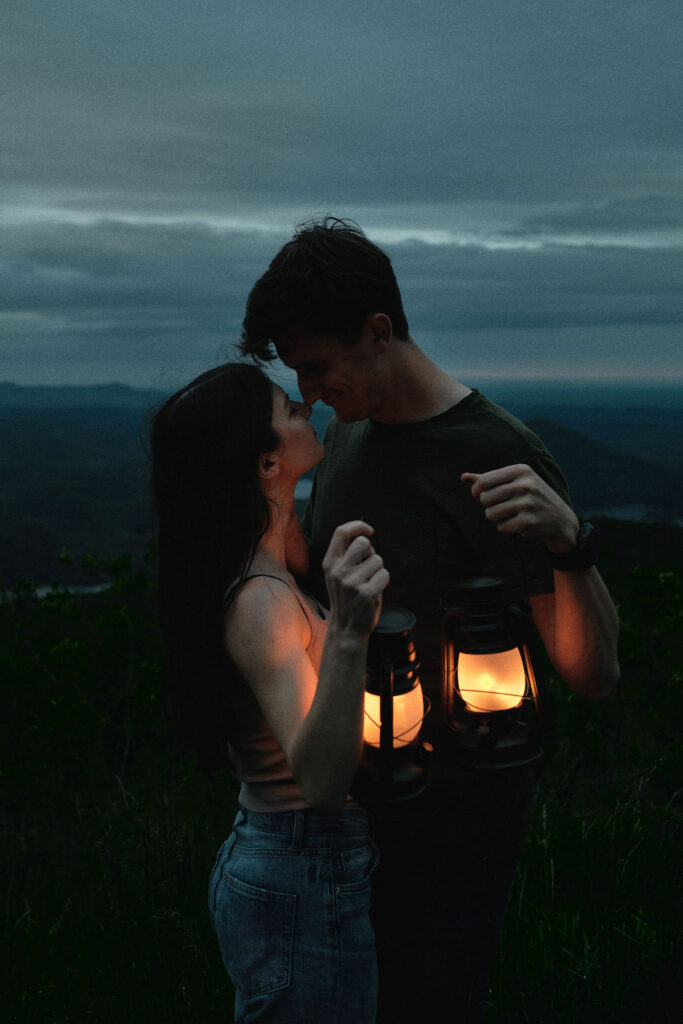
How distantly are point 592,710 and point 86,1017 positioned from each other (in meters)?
3.37

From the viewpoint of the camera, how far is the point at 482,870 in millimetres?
2098

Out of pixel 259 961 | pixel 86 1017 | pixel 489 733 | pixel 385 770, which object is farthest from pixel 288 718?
pixel 86 1017

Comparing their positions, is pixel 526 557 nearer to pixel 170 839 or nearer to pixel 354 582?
pixel 354 582

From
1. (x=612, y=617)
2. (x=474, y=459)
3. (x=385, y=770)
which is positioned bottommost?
(x=385, y=770)

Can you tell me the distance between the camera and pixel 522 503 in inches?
65.3

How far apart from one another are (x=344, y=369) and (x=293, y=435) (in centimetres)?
32

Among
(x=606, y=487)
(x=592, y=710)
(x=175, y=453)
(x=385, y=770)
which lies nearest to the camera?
(x=385, y=770)

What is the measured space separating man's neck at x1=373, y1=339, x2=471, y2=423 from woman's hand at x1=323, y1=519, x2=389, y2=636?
2.39ft

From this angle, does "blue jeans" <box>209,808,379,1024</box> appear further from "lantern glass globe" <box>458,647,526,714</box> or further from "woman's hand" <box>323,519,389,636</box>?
"woman's hand" <box>323,519,389,636</box>

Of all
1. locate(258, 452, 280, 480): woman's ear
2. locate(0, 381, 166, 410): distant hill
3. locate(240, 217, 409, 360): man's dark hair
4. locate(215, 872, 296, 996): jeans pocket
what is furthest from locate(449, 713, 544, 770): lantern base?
locate(0, 381, 166, 410): distant hill

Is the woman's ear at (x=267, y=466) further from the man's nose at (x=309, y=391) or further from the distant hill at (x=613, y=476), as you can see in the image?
the distant hill at (x=613, y=476)

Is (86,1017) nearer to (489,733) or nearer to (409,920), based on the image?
(409,920)

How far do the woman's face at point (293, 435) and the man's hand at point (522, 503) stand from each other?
0.56 m

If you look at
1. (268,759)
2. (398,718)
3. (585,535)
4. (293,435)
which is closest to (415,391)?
(293,435)
